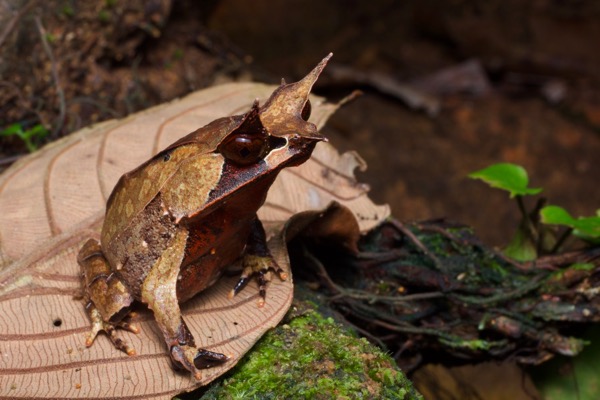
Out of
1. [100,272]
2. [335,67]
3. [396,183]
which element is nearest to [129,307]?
[100,272]

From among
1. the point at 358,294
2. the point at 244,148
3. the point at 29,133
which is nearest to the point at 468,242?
the point at 358,294

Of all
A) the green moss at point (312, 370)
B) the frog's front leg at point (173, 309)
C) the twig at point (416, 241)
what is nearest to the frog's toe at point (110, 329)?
the frog's front leg at point (173, 309)

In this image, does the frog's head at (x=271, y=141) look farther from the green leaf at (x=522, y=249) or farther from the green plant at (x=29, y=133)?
the green plant at (x=29, y=133)

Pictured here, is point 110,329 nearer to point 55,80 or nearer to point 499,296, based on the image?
point 499,296

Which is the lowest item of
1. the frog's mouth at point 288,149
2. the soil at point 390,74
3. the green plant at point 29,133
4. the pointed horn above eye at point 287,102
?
the soil at point 390,74

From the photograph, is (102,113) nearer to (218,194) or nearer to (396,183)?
(218,194)

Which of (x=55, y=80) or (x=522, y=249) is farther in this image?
(x=55, y=80)

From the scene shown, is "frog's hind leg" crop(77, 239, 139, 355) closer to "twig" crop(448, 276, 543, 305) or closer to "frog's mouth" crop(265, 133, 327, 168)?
"frog's mouth" crop(265, 133, 327, 168)
